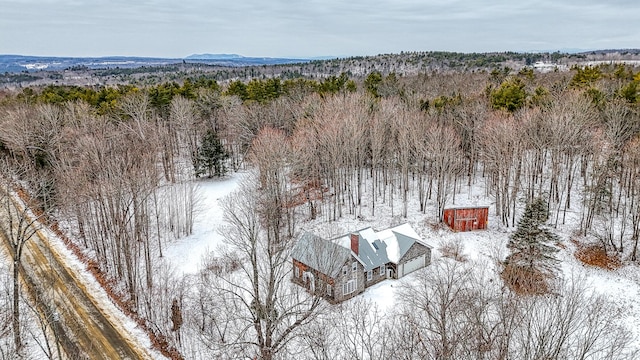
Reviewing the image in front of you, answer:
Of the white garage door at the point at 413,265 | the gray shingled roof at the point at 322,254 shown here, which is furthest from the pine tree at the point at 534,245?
the gray shingled roof at the point at 322,254

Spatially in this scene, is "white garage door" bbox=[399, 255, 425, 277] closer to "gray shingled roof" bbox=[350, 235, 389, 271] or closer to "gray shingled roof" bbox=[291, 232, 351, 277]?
"gray shingled roof" bbox=[350, 235, 389, 271]

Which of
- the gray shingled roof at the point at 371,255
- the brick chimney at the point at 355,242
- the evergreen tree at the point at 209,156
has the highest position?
the evergreen tree at the point at 209,156

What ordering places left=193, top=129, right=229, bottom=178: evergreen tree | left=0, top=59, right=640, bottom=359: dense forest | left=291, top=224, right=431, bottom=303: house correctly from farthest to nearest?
left=193, top=129, right=229, bottom=178: evergreen tree
left=291, top=224, right=431, bottom=303: house
left=0, top=59, right=640, bottom=359: dense forest

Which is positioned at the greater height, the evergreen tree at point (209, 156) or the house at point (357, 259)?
the evergreen tree at point (209, 156)

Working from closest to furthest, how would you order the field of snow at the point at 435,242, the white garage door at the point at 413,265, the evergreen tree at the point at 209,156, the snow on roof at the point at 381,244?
the field of snow at the point at 435,242
the snow on roof at the point at 381,244
the white garage door at the point at 413,265
the evergreen tree at the point at 209,156

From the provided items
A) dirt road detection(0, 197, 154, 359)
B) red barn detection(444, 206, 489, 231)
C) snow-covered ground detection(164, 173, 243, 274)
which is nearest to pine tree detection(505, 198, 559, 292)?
red barn detection(444, 206, 489, 231)

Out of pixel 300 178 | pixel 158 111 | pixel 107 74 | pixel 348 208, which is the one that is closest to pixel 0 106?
pixel 158 111

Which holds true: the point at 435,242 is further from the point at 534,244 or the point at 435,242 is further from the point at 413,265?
the point at 534,244

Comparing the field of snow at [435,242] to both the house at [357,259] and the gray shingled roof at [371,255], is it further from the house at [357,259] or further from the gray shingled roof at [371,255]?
the gray shingled roof at [371,255]
